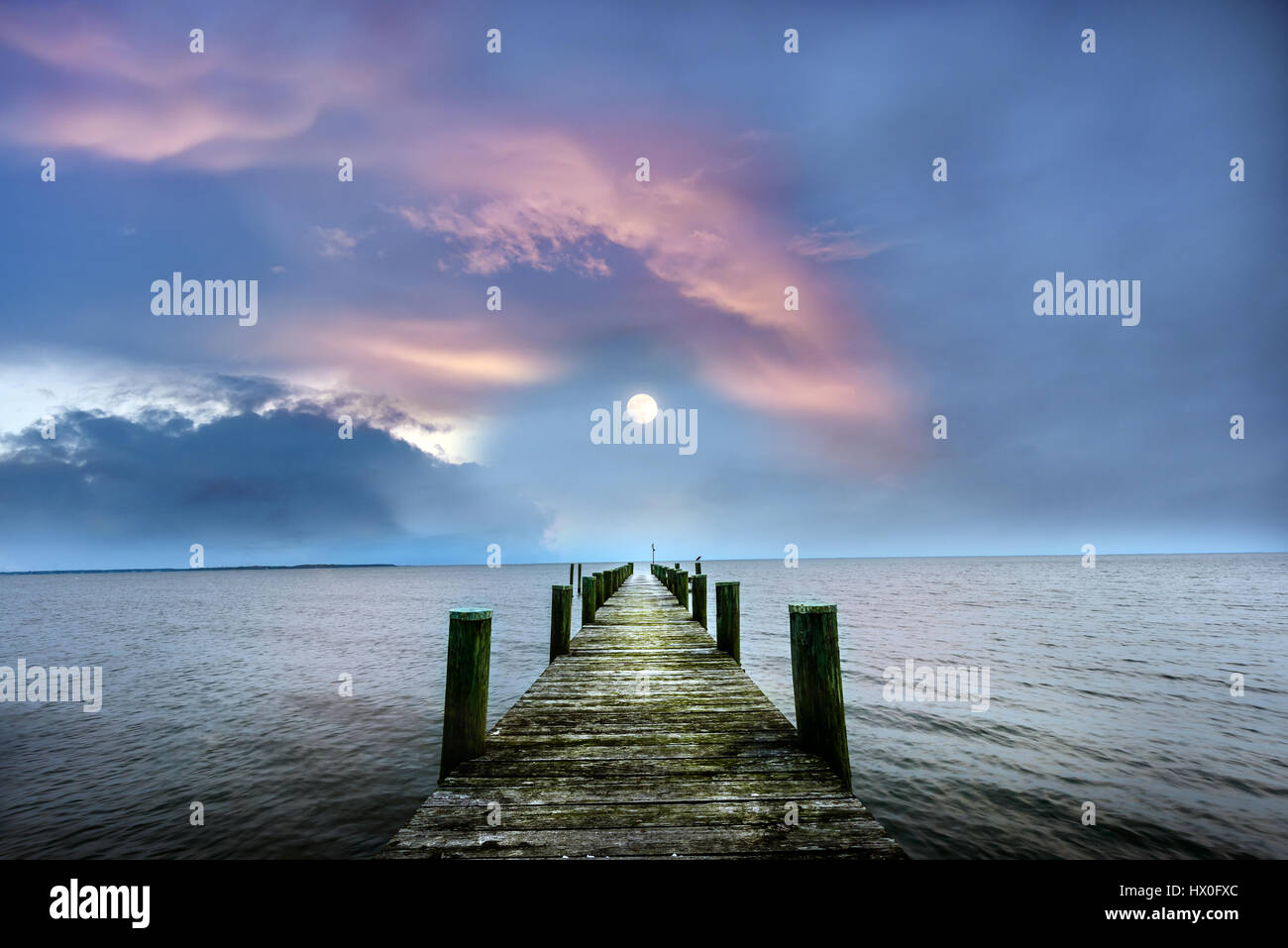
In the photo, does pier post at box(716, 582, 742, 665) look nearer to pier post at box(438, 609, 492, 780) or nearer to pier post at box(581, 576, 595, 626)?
pier post at box(581, 576, 595, 626)

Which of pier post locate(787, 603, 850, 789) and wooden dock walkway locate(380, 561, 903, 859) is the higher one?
pier post locate(787, 603, 850, 789)

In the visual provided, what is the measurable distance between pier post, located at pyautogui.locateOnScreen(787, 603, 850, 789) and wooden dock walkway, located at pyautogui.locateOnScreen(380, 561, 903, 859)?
0.16 metres

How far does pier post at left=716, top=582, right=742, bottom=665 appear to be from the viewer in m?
8.91

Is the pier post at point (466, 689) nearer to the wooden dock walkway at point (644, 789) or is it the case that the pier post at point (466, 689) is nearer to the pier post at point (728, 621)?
the wooden dock walkway at point (644, 789)

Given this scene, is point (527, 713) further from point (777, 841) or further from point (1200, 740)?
point (1200, 740)

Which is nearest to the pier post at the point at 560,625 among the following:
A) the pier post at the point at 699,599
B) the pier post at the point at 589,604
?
the pier post at the point at 589,604

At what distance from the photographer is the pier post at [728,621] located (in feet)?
29.2

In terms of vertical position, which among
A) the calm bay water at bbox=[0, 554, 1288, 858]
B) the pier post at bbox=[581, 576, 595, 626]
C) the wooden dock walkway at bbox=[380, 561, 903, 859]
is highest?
the wooden dock walkway at bbox=[380, 561, 903, 859]

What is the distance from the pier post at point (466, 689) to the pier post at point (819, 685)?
250 centimetres

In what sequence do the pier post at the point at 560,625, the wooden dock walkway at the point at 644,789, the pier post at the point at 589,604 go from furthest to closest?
the pier post at the point at 589,604 < the pier post at the point at 560,625 < the wooden dock walkway at the point at 644,789

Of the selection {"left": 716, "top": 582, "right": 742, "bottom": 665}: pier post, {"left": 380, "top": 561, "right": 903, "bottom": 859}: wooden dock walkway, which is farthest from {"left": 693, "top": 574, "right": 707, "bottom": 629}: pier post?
{"left": 380, "top": 561, "right": 903, "bottom": 859}: wooden dock walkway

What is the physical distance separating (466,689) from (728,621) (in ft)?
17.7
